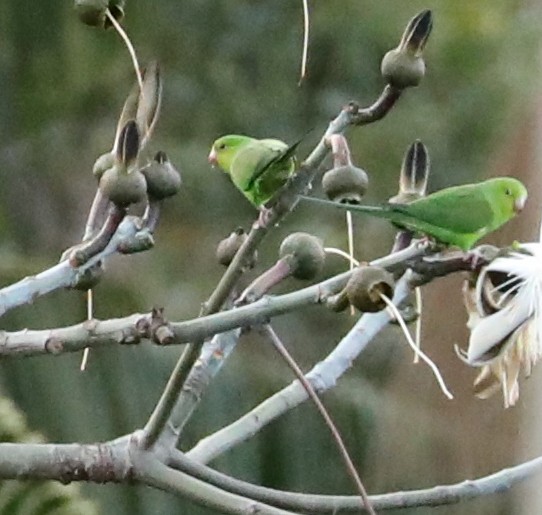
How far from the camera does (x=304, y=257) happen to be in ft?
1.24

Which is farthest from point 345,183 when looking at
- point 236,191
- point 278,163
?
point 236,191

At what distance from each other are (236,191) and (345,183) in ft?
3.92

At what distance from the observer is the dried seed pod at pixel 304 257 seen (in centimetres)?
38

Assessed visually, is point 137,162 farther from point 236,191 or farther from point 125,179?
point 236,191

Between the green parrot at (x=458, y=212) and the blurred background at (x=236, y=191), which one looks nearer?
the green parrot at (x=458, y=212)

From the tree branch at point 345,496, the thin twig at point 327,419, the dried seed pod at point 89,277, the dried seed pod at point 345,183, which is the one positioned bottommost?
the tree branch at point 345,496

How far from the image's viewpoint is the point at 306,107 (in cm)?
163

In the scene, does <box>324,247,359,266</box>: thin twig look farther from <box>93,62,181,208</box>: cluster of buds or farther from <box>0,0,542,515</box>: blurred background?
<box>0,0,542,515</box>: blurred background

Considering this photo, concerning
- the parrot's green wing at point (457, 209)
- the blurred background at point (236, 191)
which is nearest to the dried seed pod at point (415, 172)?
the parrot's green wing at point (457, 209)

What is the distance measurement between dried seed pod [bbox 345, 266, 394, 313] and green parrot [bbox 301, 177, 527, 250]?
0.03 meters

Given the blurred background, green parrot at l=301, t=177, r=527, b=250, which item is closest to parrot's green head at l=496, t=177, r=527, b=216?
green parrot at l=301, t=177, r=527, b=250

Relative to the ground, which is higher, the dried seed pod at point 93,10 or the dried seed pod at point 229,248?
the dried seed pod at point 93,10

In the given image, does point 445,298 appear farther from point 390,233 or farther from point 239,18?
point 239,18

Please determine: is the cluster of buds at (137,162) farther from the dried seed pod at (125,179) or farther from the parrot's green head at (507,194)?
the parrot's green head at (507,194)
